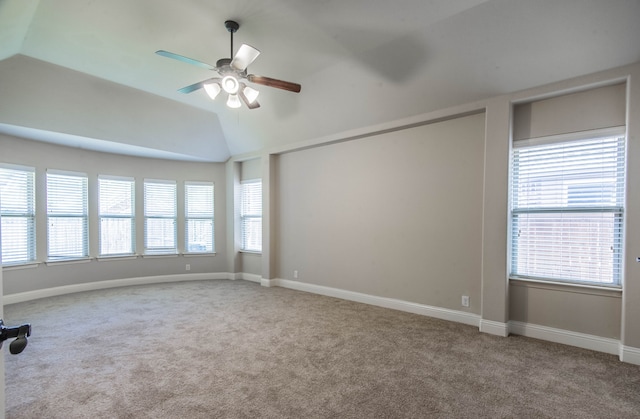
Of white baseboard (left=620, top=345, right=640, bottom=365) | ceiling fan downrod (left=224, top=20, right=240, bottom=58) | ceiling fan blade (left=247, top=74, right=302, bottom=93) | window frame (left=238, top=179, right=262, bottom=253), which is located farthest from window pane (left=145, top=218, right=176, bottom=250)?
white baseboard (left=620, top=345, right=640, bottom=365)

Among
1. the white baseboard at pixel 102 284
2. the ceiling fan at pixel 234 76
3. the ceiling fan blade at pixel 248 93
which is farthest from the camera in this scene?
the white baseboard at pixel 102 284

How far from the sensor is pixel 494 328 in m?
3.51

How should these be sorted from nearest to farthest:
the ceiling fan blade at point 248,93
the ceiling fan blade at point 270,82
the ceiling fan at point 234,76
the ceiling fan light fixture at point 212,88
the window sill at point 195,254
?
the ceiling fan at point 234,76
the ceiling fan blade at point 270,82
the ceiling fan light fixture at point 212,88
the ceiling fan blade at point 248,93
the window sill at point 195,254

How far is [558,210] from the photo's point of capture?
336 centimetres

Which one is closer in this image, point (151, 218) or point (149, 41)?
point (149, 41)

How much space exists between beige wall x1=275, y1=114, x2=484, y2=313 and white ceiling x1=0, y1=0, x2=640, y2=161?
50cm

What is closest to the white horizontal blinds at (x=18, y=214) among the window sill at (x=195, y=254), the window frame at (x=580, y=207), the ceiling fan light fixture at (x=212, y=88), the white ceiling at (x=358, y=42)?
the white ceiling at (x=358, y=42)

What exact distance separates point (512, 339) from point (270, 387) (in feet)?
8.53

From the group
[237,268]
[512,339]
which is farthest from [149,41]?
[512,339]

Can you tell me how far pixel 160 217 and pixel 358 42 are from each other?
5035 millimetres

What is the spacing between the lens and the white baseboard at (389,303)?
12.7 ft

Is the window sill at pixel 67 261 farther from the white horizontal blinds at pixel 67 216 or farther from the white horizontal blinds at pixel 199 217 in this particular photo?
the white horizontal blinds at pixel 199 217

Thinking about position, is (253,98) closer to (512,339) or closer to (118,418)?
(118,418)

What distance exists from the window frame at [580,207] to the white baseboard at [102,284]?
203 inches
